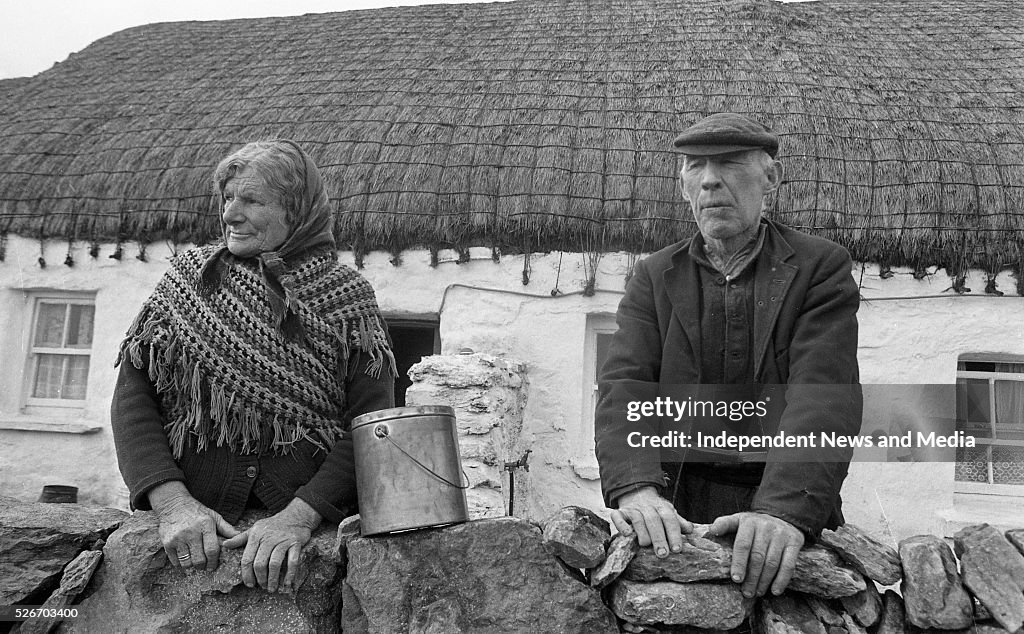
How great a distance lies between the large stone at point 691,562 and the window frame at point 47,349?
571 cm

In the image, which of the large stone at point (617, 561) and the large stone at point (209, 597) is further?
the large stone at point (209, 597)

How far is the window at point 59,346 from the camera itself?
633cm

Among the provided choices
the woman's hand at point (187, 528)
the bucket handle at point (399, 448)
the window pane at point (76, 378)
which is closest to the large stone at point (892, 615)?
the bucket handle at point (399, 448)

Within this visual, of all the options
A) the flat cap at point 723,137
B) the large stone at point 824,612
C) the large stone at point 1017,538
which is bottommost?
the large stone at point 824,612

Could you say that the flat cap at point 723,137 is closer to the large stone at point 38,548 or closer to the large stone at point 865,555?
the large stone at point 865,555

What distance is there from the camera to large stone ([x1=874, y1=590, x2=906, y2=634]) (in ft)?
5.95

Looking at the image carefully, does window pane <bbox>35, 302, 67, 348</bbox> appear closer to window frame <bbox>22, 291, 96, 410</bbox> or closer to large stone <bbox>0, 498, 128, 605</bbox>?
window frame <bbox>22, 291, 96, 410</bbox>

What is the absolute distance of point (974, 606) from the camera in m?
1.82

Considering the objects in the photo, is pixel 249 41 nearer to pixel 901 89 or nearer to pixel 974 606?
pixel 901 89

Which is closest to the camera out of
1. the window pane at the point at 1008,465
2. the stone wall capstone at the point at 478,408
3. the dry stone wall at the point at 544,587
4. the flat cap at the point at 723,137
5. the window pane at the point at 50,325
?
the dry stone wall at the point at 544,587

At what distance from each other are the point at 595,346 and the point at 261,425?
372cm

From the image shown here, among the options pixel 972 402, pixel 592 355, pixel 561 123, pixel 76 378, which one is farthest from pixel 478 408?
pixel 76 378

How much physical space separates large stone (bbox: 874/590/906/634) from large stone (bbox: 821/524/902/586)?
0.18ft

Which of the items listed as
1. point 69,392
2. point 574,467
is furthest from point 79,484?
point 574,467
